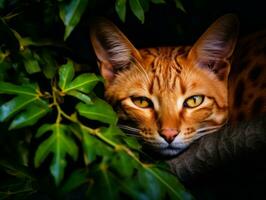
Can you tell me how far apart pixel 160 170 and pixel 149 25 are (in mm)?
1599

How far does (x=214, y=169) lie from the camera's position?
5.06 ft

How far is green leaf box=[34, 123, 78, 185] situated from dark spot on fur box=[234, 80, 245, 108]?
3.25ft

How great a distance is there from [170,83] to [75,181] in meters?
0.93

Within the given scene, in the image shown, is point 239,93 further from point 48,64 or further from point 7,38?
point 7,38

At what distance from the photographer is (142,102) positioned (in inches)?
84.0

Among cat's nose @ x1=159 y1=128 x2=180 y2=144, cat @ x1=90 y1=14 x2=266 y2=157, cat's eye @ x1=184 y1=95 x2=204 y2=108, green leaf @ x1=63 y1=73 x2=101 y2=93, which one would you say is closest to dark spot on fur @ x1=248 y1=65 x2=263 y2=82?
cat @ x1=90 y1=14 x2=266 y2=157

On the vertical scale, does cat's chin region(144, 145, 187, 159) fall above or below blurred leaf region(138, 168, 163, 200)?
below

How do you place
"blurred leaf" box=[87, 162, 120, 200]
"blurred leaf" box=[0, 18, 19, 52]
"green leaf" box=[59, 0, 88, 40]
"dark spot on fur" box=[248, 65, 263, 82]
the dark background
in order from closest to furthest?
"blurred leaf" box=[87, 162, 120, 200], "green leaf" box=[59, 0, 88, 40], "blurred leaf" box=[0, 18, 19, 52], "dark spot on fur" box=[248, 65, 263, 82], the dark background

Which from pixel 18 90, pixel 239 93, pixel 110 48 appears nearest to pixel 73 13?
pixel 18 90

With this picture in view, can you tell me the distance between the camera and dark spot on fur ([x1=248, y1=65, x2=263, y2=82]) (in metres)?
2.09

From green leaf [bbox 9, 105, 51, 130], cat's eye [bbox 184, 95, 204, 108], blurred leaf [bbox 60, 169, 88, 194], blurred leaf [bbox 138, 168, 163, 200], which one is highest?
green leaf [bbox 9, 105, 51, 130]

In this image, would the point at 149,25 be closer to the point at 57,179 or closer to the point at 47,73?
the point at 47,73

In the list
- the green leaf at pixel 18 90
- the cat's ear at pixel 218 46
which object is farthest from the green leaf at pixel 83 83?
the cat's ear at pixel 218 46

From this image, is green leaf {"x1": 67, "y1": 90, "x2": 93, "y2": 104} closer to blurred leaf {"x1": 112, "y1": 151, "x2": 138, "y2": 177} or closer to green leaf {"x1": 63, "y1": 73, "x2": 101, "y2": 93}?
green leaf {"x1": 63, "y1": 73, "x2": 101, "y2": 93}
